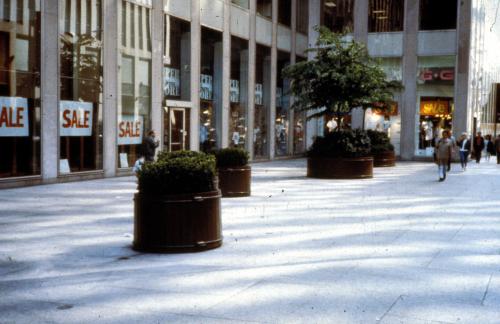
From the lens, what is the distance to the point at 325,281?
21.4 ft

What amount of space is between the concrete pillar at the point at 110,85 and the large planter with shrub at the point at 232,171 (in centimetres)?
720

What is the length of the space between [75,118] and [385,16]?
75.7ft

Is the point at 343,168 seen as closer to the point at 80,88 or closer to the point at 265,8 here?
the point at 80,88

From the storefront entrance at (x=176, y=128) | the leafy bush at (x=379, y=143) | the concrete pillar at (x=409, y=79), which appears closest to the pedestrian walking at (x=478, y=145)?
the concrete pillar at (x=409, y=79)

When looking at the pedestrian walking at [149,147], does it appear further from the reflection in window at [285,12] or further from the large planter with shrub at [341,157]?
the reflection in window at [285,12]

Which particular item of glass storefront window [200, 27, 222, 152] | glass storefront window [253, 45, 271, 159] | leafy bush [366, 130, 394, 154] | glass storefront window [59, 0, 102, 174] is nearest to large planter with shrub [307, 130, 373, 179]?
glass storefront window [200, 27, 222, 152]

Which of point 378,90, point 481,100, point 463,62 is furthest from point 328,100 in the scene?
point 481,100

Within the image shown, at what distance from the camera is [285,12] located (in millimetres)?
34781

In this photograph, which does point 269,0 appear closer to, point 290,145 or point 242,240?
point 290,145

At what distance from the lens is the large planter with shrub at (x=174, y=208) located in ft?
26.2

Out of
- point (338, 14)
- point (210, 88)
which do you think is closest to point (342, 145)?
point (210, 88)

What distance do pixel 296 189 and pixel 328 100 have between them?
6.67 m

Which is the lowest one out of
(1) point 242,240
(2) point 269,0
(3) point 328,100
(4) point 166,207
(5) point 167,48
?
(1) point 242,240

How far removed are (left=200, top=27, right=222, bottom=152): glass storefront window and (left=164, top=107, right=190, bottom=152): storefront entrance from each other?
1452 mm
